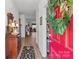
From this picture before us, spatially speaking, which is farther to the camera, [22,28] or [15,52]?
[22,28]

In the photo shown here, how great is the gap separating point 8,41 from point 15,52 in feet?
1.90

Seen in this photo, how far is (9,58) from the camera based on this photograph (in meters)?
6.66

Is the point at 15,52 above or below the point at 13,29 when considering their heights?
below

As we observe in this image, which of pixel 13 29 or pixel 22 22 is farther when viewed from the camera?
pixel 22 22

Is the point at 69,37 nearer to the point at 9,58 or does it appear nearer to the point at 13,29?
the point at 9,58
